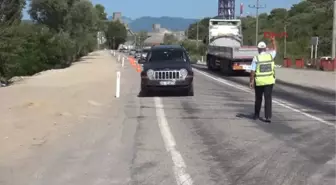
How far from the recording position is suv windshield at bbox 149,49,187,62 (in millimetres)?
20359

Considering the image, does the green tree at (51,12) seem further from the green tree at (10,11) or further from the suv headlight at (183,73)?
the suv headlight at (183,73)

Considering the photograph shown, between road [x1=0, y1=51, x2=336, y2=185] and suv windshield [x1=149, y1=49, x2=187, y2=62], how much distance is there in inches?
170

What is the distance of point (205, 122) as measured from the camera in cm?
1335

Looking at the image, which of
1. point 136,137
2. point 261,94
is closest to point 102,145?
point 136,137

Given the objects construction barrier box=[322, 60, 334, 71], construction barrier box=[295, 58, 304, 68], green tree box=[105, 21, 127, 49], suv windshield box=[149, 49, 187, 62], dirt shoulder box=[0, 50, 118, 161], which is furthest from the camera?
green tree box=[105, 21, 127, 49]

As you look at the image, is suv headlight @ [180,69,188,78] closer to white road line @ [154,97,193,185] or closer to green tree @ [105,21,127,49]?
white road line @ [154,97,193,185]

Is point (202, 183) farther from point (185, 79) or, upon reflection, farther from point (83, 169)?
point (185, 79)

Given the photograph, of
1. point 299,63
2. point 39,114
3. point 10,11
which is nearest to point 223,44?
point 299,63

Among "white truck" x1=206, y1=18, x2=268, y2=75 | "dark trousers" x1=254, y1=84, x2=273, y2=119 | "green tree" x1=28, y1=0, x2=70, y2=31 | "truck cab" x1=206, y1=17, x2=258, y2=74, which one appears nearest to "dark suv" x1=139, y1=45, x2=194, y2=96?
"dark trousers" x1=254, y1=84, x2=273, y2=119

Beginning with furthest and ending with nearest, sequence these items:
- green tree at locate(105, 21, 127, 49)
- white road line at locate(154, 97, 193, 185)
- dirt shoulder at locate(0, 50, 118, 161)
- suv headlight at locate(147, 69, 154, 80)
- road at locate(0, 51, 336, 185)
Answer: green tree at locate(105, 21, 127, 49) → suv headlight at locate(147, 69, 154, 80) → dirt shoulder at locate(0, 50, 118, 161) → road at locate(0, 51, 336, 185) → white road line at locate(154, 97, 193, 185)

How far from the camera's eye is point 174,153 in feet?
31.1

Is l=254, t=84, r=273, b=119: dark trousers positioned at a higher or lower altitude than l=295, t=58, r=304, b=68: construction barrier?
higher

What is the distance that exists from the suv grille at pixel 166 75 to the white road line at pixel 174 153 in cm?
398

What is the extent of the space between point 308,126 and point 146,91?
8982 millimetres
